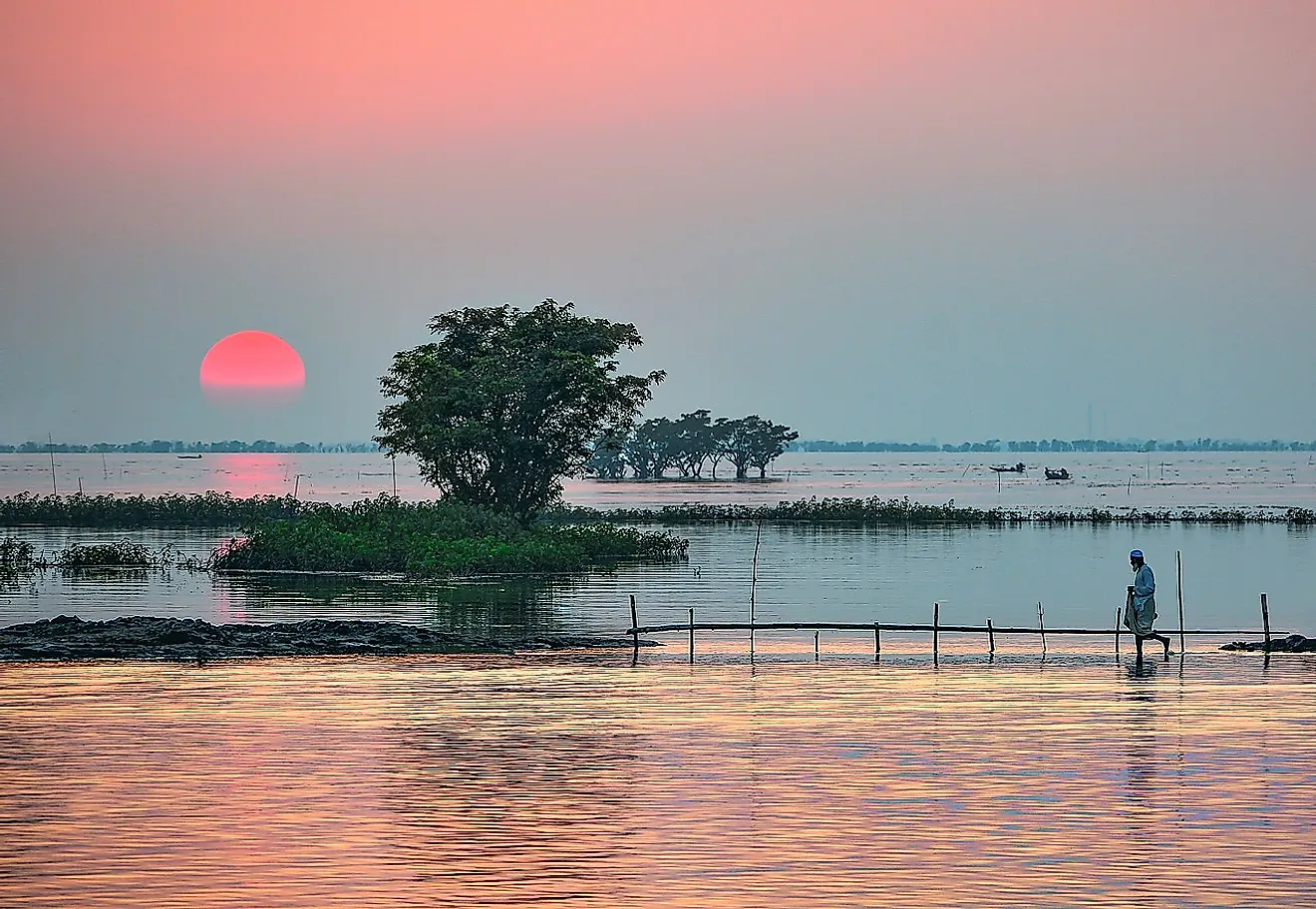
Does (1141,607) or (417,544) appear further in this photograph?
(417,544)

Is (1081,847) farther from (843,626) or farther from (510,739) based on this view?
(843,626)

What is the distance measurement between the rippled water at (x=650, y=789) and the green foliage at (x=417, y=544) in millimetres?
25218

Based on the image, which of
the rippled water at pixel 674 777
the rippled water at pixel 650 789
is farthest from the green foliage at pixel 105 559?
the rippled water at pixel 650 789

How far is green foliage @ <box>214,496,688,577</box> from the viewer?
166ft

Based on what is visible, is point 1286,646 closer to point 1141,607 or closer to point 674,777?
Answer: point 1141,607

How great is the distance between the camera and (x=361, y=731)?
2000 centimetres

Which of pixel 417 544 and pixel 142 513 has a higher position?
pixel 142 513

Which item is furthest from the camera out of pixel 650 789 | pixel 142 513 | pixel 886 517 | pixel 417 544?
pixel 886 517

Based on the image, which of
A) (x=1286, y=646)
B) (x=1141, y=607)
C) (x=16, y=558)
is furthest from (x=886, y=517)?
(x=1141, y=607)

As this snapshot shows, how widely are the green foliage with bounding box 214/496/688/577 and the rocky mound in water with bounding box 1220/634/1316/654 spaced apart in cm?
2560

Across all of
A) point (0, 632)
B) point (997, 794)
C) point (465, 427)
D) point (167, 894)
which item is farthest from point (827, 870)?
point (465, 427)

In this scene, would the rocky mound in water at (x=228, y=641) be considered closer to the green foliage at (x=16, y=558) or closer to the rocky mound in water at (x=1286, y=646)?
the rocky mound in water at (x=1286, y=646)

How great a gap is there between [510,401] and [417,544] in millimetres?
8173

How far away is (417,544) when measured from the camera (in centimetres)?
5109
